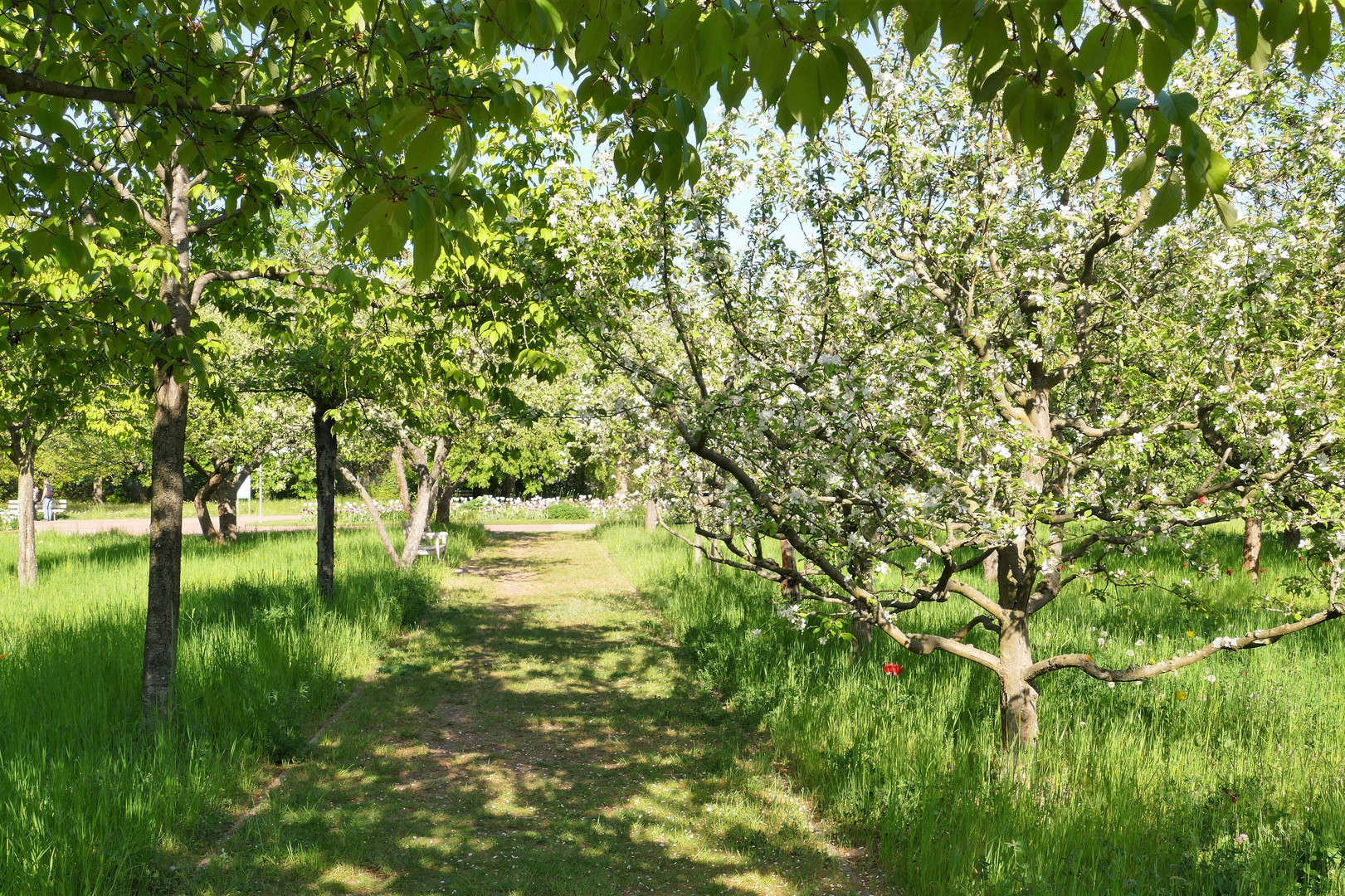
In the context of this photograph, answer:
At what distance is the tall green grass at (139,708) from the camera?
13.8 feet

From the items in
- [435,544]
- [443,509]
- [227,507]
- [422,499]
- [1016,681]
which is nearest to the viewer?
[1016,681]

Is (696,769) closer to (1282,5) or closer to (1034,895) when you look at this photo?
(1034,895)

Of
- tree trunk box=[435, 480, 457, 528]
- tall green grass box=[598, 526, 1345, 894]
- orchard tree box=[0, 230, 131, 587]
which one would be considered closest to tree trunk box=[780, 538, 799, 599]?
tall green grass box=[598, 526, 1345, 894]

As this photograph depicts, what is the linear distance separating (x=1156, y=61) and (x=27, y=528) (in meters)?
16.6

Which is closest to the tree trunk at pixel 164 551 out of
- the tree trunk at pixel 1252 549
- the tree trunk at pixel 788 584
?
the tree trunk at pixel 788 584

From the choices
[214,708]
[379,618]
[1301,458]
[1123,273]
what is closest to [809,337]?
[1123,273]

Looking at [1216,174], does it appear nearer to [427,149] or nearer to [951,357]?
[427,149]

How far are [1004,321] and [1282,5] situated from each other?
406cm

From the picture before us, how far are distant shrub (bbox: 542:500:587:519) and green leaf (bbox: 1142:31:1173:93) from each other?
3390 centimetres

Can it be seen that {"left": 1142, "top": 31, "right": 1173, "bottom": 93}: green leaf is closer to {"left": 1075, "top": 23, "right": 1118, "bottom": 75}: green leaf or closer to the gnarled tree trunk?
{"left": 1075, "top": 23, "right": 1118, "bottom": 75}: green leaf

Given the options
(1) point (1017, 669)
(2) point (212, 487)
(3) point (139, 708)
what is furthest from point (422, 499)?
(1) point (1017, 669)

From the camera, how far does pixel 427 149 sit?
5.24ft

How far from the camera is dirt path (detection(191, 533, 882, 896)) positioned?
15.3 feet

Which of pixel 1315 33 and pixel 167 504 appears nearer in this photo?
pixel 1315 33
